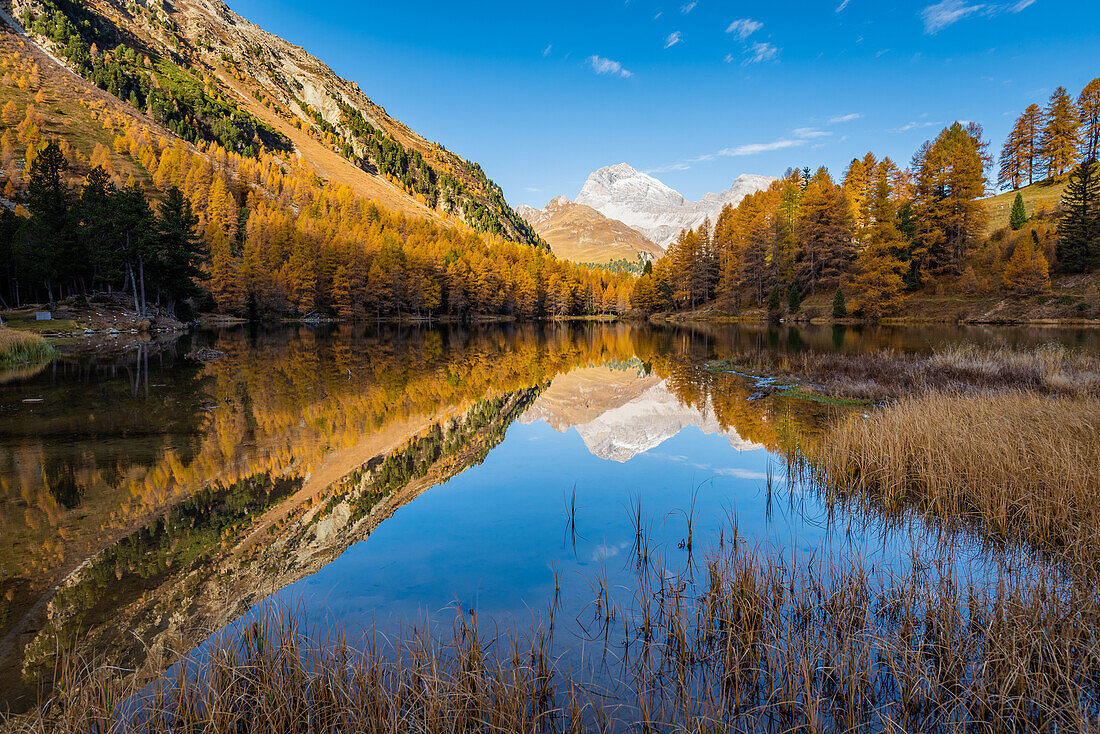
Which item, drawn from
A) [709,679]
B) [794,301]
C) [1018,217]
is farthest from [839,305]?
[709,679]

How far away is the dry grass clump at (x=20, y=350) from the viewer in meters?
25.6

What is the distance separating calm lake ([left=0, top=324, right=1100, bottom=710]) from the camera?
5.74m

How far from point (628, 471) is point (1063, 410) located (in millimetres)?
8158

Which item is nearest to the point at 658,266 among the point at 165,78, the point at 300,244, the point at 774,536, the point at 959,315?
the point at 959,315

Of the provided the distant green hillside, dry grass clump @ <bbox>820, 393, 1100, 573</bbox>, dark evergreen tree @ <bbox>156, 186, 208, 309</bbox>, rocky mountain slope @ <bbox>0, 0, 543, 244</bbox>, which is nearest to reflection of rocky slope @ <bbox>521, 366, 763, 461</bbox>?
dry grass clump @ <bbox>820, 393, 1100, 573</bbox>

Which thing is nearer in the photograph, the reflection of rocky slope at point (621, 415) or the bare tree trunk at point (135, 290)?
the reflection of rocky slope at point (621, 415)

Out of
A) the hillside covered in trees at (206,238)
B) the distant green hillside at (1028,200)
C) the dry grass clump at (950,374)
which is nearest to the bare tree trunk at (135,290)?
the hillside covered in trees at (206,238)

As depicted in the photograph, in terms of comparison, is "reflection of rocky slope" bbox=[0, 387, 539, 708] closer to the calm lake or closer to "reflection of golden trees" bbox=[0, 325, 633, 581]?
the calm lake

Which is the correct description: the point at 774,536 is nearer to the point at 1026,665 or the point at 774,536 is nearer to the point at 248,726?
the point at 1026,665

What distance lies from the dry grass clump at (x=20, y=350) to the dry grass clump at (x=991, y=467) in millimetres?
35821

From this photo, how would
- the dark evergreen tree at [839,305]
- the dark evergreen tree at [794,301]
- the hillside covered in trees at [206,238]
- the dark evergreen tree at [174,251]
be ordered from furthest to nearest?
the dark evergreen tree at [794,301], the dark evergreen tree at [839,305], the dark evergreen tree at [174,251], the hillside covered in trees at [206,238]

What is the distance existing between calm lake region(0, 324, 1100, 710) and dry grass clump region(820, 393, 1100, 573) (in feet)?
2.33

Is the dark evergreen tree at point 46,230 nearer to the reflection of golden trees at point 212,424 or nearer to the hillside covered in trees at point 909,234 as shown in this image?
the reflection of golden trees at point 212,424

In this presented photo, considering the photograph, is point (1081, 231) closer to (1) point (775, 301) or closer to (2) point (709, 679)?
(1) point (775, 301)
